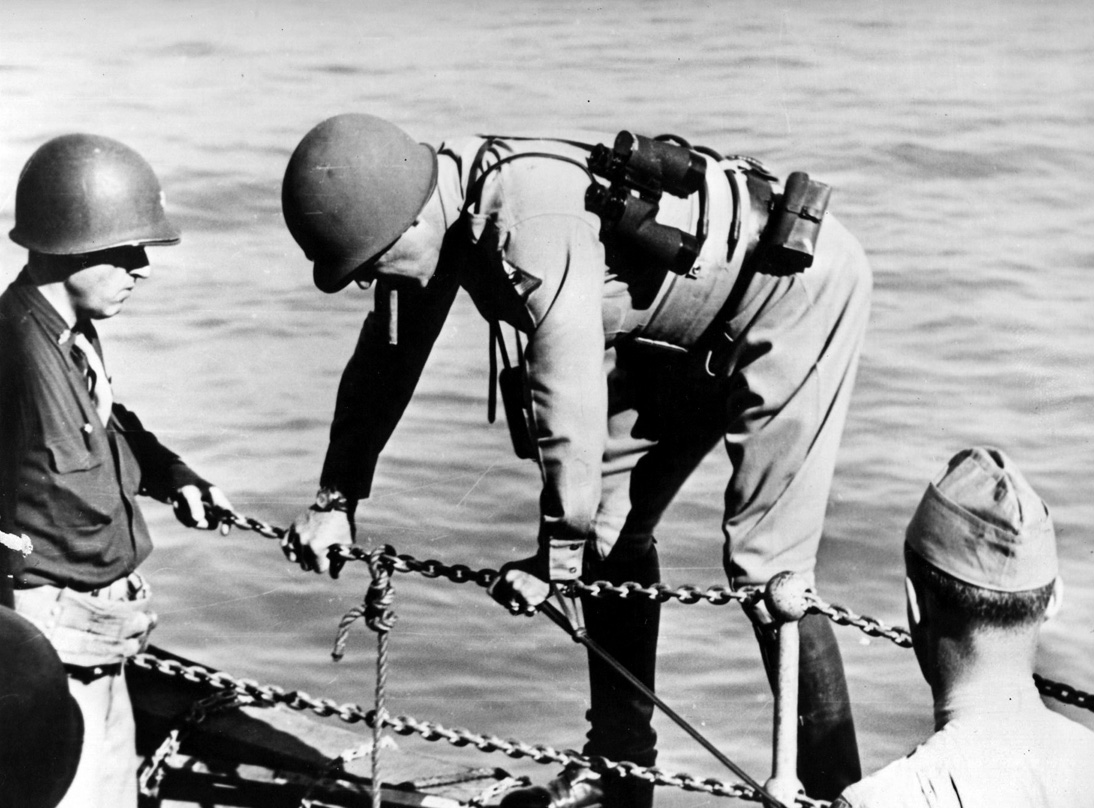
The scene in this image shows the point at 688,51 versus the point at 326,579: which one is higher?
the point at 688,51

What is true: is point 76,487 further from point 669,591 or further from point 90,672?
point 669,591

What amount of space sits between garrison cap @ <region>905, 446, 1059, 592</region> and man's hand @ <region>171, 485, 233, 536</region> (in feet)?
7.16

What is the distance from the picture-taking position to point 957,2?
1275 centimetres

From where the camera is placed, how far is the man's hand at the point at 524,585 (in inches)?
132

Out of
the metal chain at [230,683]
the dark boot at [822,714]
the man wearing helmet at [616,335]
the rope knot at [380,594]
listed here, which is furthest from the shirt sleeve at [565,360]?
the metal chain at [230,683]

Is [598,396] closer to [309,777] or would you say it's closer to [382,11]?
[309,777]

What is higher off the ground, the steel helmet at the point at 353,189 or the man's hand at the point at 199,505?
the steel helmet at the point at 353,189

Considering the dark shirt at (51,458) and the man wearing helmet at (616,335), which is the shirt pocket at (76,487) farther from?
the man wearing helmet at (616,335)

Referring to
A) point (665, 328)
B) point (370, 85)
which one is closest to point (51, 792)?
point (665, 328)

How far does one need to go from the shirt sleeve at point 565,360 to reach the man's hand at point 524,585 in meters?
0.09

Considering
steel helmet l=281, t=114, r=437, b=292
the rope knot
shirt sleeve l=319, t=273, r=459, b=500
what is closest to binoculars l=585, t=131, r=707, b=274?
steel helmet l=281, t=114, r=437, b=292

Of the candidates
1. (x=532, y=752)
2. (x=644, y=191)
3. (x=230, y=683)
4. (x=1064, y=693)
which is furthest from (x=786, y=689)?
(x=230, y=683)

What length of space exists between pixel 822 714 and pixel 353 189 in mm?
1745

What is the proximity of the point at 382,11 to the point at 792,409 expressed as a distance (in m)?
9.77
